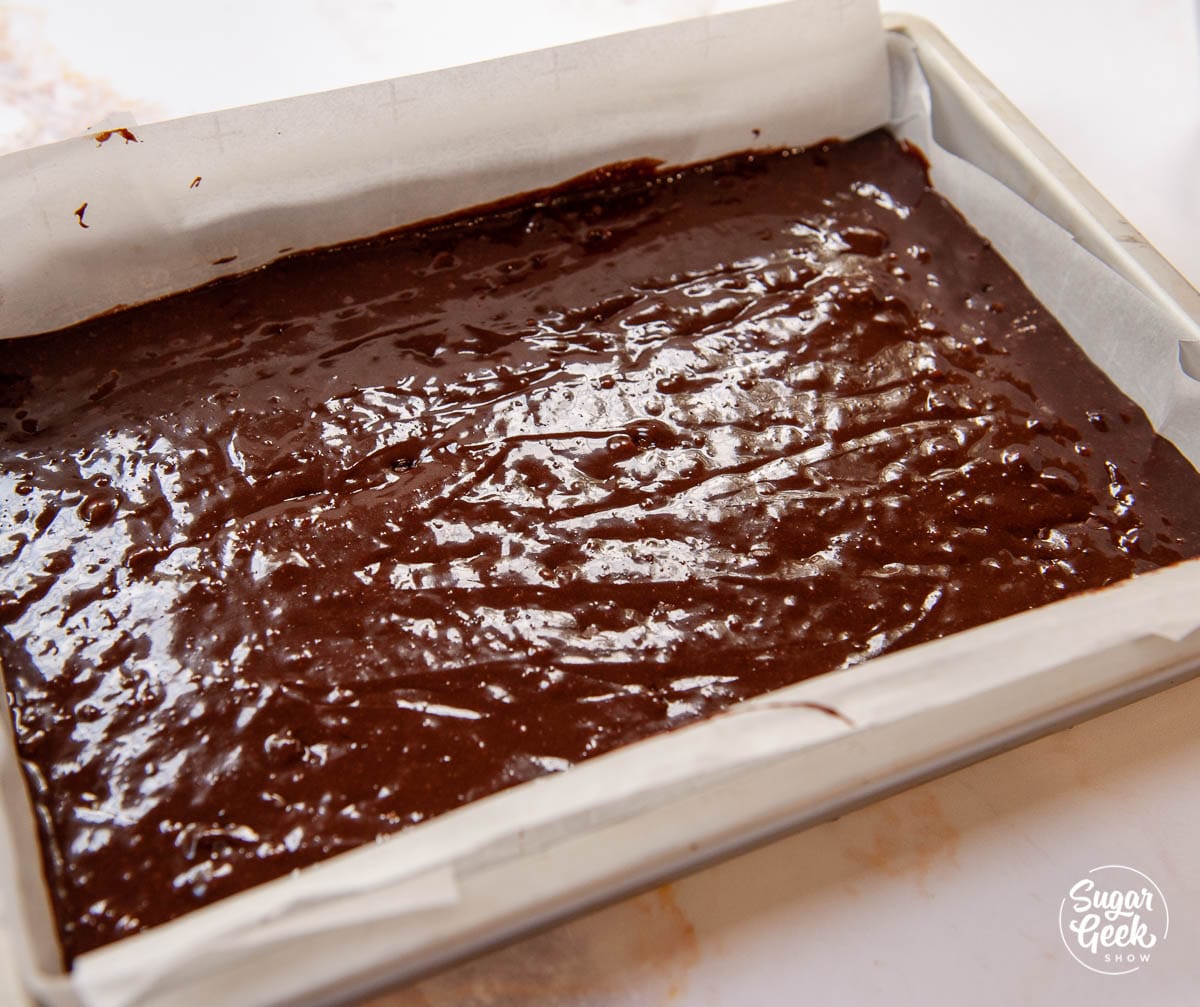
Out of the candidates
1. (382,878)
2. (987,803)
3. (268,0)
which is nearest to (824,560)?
(987,803)

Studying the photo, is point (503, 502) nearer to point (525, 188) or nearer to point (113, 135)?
point (525, 188)

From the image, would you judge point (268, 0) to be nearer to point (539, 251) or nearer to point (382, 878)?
point (539, 251)

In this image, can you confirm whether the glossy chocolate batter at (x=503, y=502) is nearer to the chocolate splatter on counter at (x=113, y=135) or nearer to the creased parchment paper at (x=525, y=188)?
the creased parchment paper at (x=525, y=188)

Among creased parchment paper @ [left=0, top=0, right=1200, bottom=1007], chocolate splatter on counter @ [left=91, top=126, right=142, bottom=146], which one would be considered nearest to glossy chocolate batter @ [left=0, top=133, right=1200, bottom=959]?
creased parchment paper @ [left=0, top=0, right=1200, bottom=1007]

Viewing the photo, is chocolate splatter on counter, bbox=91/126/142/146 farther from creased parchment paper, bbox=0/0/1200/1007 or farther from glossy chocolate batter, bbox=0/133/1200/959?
glossy chocolate batter, bbox=0/133/1200/959

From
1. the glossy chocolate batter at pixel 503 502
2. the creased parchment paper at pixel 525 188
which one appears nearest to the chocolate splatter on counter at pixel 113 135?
the creased parchment paper at pixel 525 188

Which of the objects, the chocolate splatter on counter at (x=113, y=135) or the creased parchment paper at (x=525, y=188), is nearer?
the creased parchment paper at (x=525, y=188)
